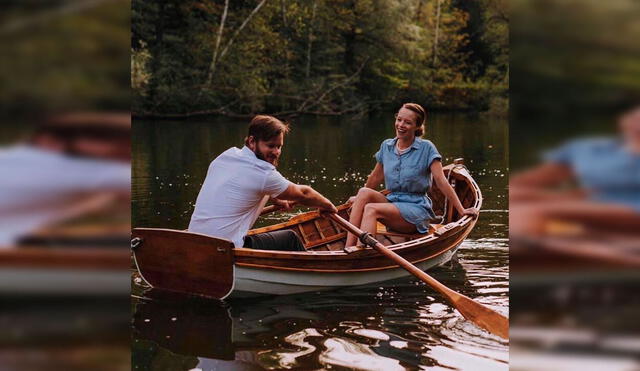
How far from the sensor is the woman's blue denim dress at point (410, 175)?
14.9 ft

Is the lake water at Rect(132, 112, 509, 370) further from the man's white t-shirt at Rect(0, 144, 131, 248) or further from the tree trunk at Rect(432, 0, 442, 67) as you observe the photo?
the tree trunk at Rect(432, 0, 442, 67)

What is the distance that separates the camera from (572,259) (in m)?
1.04

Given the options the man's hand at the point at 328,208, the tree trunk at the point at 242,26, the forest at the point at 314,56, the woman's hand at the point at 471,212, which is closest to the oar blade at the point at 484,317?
the man's hand at the point at 328,208

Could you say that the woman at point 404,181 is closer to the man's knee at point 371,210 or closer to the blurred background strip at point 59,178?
the man's knee at point 371,210

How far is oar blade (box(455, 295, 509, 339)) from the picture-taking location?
340cm

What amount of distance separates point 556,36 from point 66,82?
0.61 meters

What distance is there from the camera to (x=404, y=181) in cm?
459

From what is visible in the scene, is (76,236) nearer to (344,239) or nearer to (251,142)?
(251,142)

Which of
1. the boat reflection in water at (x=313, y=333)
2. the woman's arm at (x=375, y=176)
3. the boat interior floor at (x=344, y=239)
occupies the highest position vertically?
the woman's arm at (x=375, y=176)

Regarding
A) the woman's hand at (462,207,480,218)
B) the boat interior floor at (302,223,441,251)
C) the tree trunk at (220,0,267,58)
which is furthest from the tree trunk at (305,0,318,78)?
the woman's hand at (462,207,480,218)

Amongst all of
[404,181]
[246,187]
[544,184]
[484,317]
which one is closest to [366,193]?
[404,181]

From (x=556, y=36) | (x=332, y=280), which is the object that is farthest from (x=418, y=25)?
(x=556, y=36)

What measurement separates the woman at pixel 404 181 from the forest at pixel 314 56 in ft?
32.0

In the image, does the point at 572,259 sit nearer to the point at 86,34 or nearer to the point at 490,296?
the point at 86,34
